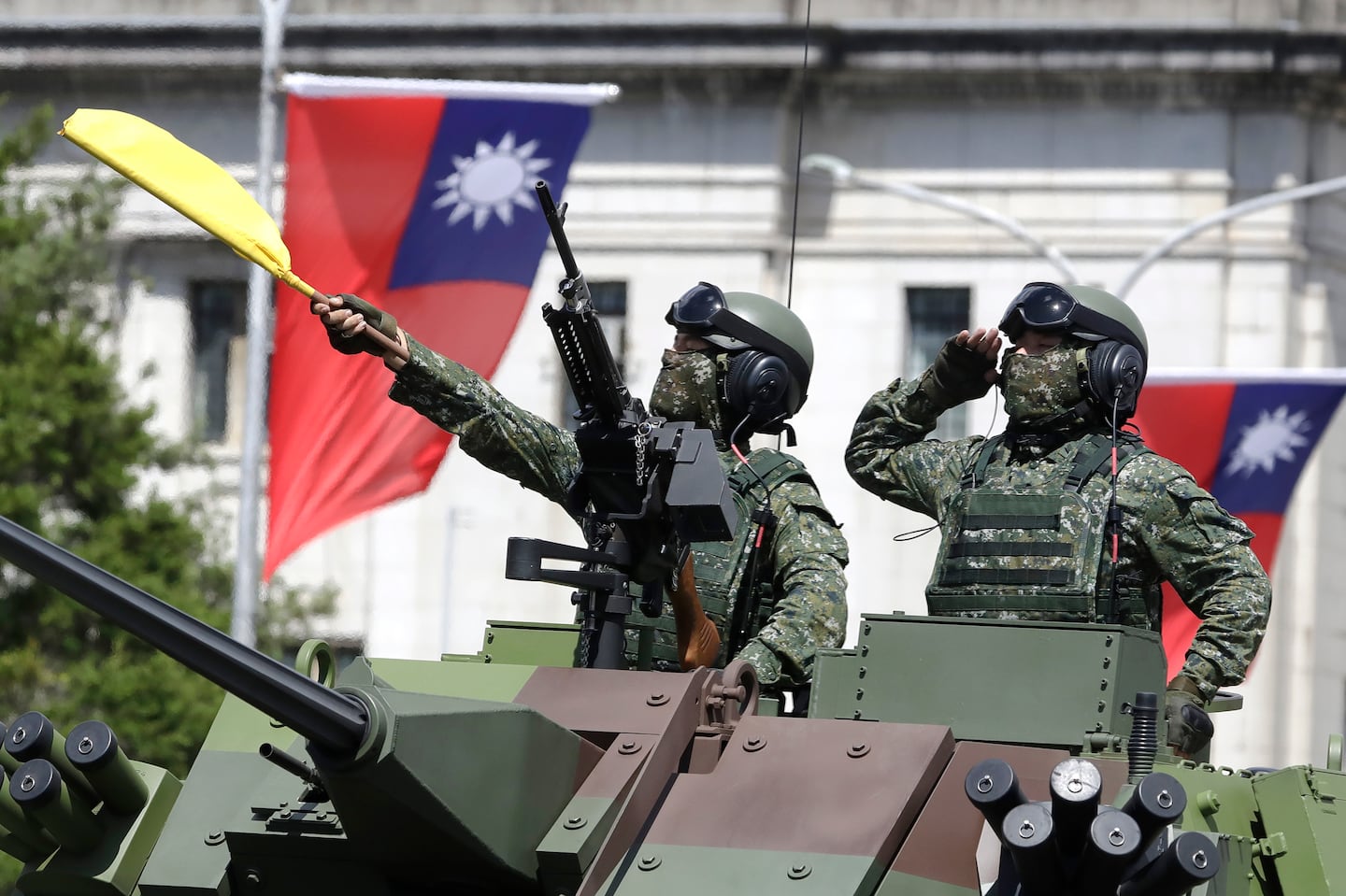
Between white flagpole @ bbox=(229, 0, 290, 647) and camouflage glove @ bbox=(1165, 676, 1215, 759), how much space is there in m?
13.9

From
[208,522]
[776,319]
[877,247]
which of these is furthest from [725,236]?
[776,319]

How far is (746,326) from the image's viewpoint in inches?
410

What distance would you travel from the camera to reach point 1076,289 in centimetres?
1021

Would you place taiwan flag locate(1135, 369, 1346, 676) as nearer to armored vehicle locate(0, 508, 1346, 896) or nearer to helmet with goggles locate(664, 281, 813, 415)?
helmet with goggles locate(664, 281, 813, 415)

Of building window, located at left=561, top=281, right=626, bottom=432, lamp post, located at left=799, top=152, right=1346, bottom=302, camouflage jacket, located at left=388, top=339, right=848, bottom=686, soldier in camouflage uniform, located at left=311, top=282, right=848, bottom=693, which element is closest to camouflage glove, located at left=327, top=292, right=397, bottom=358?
soldier in camouflage uniform, located at left=311, top=282, right=848, bottom=693

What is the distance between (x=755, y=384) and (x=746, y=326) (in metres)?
0.24

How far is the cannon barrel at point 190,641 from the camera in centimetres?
706

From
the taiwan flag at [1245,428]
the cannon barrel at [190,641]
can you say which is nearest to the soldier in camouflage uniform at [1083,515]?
the cannon barrel at [190,641]

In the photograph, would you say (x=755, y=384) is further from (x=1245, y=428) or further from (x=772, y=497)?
(x=1245, y=428)

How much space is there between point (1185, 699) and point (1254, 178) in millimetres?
24338

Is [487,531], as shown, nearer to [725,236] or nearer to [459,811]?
[725,236]

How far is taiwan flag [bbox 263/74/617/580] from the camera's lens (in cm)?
1892

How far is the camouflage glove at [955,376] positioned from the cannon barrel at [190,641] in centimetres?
376

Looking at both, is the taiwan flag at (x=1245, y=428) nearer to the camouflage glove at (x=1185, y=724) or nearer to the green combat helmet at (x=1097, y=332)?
the green combat helmet at (x=1097, y=332)
